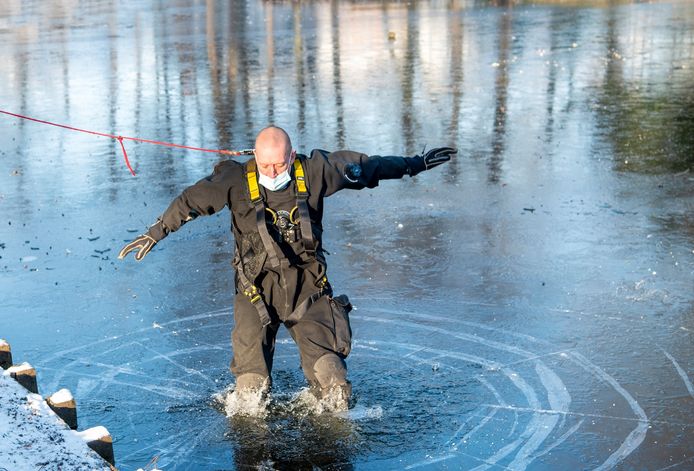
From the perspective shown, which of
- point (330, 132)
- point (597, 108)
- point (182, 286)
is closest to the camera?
point (182, 286)

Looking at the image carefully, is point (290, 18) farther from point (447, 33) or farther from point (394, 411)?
point (394, 411)

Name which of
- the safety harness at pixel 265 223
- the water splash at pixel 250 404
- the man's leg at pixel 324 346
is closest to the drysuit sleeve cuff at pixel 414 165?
the safety harness at pixel 265 223

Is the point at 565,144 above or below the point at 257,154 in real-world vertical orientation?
below

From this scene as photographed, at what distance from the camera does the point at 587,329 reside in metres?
7.75

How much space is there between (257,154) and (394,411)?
1717 millimetres

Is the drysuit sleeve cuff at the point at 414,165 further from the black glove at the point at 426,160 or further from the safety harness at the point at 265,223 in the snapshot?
the safety harness at the point at 265,223

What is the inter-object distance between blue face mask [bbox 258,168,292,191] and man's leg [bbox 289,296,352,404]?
2.46 ft

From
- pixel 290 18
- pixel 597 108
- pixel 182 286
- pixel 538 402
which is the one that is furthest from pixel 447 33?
pixel 538 402

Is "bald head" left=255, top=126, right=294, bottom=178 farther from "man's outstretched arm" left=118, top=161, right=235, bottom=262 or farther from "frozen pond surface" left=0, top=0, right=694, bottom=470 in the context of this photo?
"frozen pond surface" left=0, top=0, right=694, bottom=470

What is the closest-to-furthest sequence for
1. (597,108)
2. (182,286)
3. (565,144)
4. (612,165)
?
(182,286) → (612,165) → (565,144) → (597,108)

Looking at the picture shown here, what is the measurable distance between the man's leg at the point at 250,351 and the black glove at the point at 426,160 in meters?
1.30

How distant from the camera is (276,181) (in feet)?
20.9

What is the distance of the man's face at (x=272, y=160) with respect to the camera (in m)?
6.25

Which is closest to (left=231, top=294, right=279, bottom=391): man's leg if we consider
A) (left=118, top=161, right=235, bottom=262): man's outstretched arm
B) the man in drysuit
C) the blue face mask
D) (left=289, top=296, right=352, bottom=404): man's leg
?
the man in drysuit
